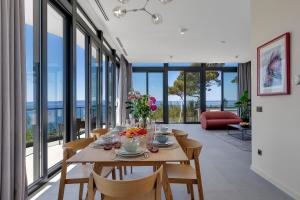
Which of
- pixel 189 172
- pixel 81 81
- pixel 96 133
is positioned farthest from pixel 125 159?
pixel 81 81

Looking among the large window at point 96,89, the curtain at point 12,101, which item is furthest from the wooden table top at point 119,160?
the large window at point 96,89

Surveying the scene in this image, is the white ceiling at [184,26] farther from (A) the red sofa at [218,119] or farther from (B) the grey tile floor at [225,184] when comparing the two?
(B) the grey tile floor at [225,184]

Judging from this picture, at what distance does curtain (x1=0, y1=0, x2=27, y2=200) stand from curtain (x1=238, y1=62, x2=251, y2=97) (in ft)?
32.3

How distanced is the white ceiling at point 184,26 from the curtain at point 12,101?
7.75 feet

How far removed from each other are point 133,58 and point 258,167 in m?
6.91

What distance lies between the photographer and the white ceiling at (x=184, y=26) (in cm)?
420

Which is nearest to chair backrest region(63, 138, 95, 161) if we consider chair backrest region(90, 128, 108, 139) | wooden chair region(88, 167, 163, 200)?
chair backrest region(90, 128, 108, 139)

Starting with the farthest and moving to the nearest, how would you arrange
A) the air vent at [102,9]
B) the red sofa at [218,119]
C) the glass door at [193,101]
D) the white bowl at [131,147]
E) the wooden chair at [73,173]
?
the glass door at [193,101] → the red sofa at [218,119] → the air vent at [102,9] → the wooden chair at [73,173] → the white bowl at [131,147]

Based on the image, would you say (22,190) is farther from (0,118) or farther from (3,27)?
(3,27)

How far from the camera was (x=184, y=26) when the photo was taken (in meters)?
5.31

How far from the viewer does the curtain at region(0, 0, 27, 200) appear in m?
1.80

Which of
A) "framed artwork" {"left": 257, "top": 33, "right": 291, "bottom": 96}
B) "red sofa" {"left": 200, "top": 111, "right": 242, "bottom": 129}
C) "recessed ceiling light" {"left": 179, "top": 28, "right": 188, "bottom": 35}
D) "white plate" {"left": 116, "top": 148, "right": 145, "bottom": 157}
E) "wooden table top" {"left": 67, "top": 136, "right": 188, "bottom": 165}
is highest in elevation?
"recessed ceiling light" {"left": 179, "top": 28, "right": 188, "bottom": 35}

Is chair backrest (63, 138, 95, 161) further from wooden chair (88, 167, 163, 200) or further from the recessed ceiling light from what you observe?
the recessed ceiling light

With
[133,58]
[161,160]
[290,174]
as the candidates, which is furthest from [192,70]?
[161,160]
